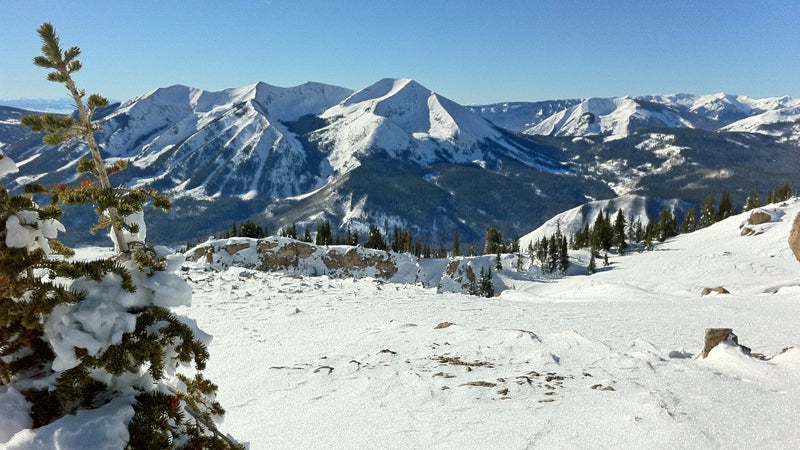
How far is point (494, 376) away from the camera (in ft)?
32.0

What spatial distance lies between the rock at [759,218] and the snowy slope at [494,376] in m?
70.5

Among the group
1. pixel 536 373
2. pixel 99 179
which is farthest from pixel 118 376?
pixel 536 373

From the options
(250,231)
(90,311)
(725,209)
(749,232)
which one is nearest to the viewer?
(90,311)

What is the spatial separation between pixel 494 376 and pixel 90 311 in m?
8.42

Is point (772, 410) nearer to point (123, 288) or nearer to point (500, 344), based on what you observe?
point (500, 344)

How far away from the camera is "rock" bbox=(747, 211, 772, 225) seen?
72.8m

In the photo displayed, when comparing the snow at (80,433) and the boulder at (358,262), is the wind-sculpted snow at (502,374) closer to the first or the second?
the snow at (80,433)

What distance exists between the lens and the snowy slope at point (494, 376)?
6.67m

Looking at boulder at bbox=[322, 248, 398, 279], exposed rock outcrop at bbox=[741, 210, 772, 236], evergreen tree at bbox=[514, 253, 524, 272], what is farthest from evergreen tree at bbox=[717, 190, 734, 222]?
boulder at bbox=[322, 248, 398, 279]

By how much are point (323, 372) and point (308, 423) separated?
299 centimetres

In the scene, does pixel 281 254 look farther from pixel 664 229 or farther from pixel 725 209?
pixel 725 209

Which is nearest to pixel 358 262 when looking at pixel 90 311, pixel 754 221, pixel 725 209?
pixel 90 311

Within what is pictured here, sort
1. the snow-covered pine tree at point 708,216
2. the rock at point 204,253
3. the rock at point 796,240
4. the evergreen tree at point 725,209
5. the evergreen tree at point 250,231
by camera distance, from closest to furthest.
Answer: the rock at point 796,240 < the rock at point 204,253 < the evergreen tree at point 250,231 < the evergreen tree at point 725,209 < the snow-covered pine tree at point 708,216

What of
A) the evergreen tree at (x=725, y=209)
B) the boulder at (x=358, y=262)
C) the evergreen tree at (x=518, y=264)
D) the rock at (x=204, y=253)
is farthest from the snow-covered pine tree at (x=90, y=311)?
the evergreen tree at (x=725, y=209)
